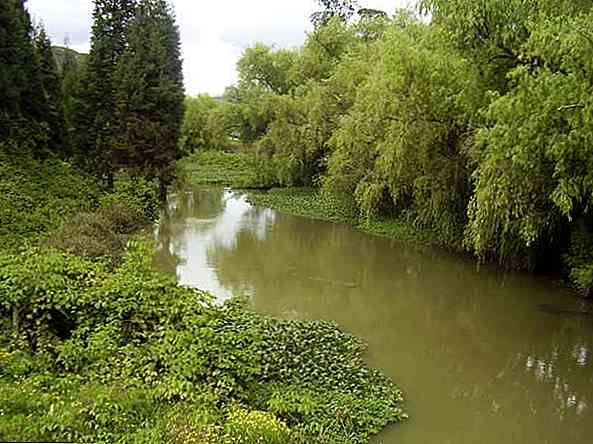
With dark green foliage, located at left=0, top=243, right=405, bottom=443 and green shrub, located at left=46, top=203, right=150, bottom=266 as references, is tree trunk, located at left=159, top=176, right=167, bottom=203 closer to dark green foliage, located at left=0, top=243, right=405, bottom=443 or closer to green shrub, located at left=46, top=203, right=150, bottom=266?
green shrub, located at left=46, top=203, right=150, bottom=266

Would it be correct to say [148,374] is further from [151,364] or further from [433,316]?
[433,316]

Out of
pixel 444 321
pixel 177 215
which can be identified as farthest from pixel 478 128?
pixel 177 215

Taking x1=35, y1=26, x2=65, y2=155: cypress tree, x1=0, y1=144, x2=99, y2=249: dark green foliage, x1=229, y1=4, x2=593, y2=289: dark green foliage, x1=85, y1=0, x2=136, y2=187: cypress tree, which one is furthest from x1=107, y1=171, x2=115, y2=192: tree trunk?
x1=229, y1=4, x2=593, y2=289: dark green foliage

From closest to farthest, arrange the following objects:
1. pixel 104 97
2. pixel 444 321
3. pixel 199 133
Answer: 1. pixel 444 321
2. pixel 104 97
3. pixel 199 133

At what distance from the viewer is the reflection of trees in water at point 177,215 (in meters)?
15.1

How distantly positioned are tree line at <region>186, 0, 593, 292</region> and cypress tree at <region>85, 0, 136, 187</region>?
26.2 ft

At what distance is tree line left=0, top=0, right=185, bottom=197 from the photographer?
19078mm

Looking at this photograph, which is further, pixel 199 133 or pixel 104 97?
pixel 199 133

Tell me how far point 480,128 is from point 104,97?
55.0 ft

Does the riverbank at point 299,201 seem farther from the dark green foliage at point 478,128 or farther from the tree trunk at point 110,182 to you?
the tree trunk at point 110,182

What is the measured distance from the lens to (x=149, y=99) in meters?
24.0

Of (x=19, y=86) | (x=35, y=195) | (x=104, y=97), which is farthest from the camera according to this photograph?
(x=104, y=97)

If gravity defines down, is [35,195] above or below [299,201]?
above

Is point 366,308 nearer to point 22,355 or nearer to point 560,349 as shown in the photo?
point 560,349
